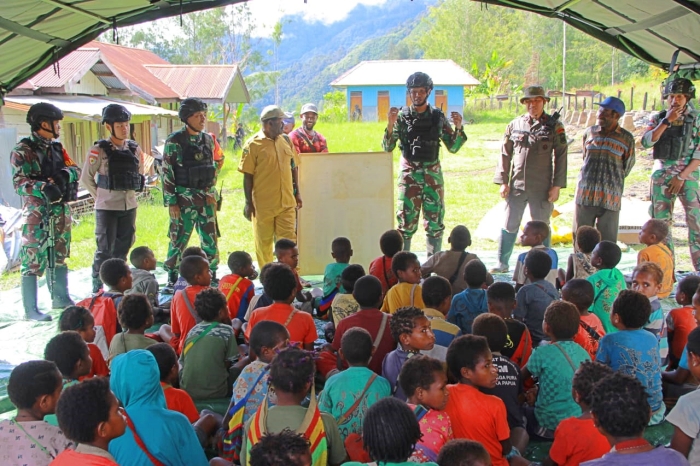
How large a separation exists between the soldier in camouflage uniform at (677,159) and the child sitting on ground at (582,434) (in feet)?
14.9

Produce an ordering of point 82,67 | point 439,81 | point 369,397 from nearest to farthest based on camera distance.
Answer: point 369,397 → point 82,67 → point 439,81

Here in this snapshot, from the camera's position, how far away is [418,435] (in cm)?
250

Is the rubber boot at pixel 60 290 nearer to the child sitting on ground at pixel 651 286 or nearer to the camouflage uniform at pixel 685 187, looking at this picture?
the child sitting on ground at pixel 651 286

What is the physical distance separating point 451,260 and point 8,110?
11287 millimetres

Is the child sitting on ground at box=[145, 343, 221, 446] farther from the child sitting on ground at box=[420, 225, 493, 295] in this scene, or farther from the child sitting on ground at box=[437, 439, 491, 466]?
the child sitting on ground at box=[420, 225, 493, 295]

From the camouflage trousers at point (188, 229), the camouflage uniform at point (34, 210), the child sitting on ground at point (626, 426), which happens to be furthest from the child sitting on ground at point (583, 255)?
the camouflage uniform at point (34, 210)

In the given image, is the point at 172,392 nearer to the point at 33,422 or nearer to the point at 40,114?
the point at 33,422

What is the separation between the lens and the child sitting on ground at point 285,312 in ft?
14.0

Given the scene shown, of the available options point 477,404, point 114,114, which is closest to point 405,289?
point 477,404

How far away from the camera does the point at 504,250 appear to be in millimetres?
7617

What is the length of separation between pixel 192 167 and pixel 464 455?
16.6ft

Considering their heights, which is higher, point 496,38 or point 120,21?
point 496,38

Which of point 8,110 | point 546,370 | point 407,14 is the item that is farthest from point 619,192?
point 407,14

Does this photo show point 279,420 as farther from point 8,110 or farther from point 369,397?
point 8,110
